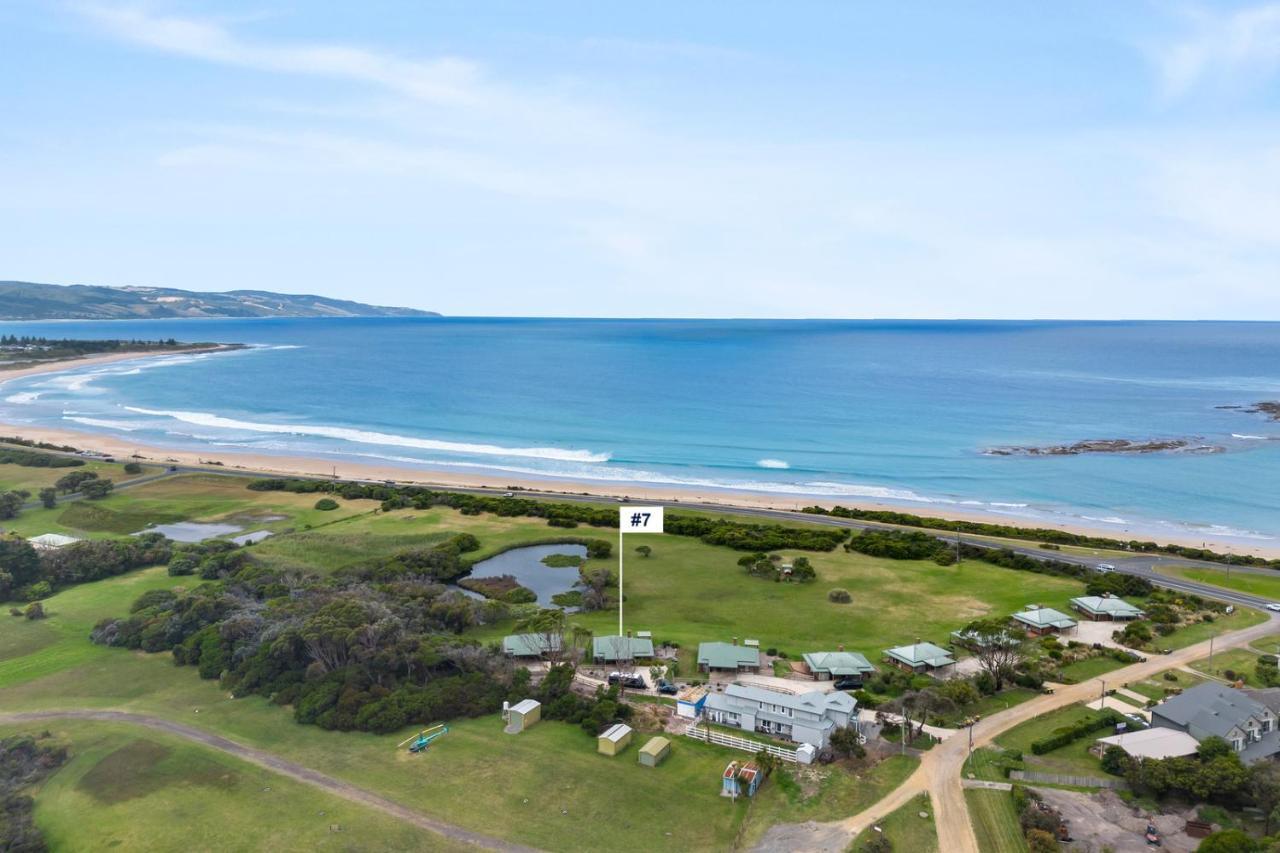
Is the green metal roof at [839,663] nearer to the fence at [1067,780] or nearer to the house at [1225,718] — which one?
the fence at [1067,780]

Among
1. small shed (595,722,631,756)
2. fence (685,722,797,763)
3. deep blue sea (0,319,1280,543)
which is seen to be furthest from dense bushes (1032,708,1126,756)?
deep blue sea (0,319,1280,543)

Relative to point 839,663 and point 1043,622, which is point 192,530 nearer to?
point 839,663

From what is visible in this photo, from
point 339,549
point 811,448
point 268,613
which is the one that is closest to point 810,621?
point 268,613

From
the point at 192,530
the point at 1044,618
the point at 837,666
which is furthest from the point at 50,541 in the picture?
the point at 1044,618

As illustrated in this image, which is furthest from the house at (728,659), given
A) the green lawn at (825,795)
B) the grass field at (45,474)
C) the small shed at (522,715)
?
the grass field at (45,474)

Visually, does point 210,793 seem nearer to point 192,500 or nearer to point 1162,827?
point 1162,827
